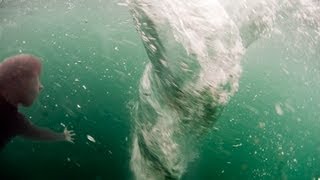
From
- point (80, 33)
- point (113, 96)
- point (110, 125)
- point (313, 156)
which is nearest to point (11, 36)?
point (80, 33)

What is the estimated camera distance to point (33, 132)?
3.56 m

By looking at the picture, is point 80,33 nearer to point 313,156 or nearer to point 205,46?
point 205,46

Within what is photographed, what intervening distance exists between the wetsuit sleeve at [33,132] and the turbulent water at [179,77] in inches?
126

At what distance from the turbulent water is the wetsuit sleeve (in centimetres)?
321

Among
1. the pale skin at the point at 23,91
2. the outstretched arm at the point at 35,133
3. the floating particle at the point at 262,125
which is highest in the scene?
the pale skin at the point at 23,91

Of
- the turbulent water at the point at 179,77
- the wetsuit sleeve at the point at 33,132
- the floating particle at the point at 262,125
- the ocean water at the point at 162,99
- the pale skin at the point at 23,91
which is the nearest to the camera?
the pale skin at the point at 23,91

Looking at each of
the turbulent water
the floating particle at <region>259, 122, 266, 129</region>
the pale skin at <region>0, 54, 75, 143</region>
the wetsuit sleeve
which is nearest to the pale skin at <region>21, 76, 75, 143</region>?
the pale skin at <region>0, 54, 75, 143</region>

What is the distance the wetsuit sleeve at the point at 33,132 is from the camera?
3.45 m

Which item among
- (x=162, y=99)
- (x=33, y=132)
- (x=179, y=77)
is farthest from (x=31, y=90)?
(x=162, y=99)

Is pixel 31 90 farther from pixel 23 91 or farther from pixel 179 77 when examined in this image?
pixel 179 77

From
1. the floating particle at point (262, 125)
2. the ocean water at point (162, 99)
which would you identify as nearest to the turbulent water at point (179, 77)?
the ocean water at point (162, 99)

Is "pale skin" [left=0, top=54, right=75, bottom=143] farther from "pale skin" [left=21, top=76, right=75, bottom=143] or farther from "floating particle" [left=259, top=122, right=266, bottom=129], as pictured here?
"floating particle" [left=259, top=122, right=266, bottom=129]

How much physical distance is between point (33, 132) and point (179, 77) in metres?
3.50

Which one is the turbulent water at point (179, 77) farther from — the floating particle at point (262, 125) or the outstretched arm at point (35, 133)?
the floating particle at point (262, 125)
